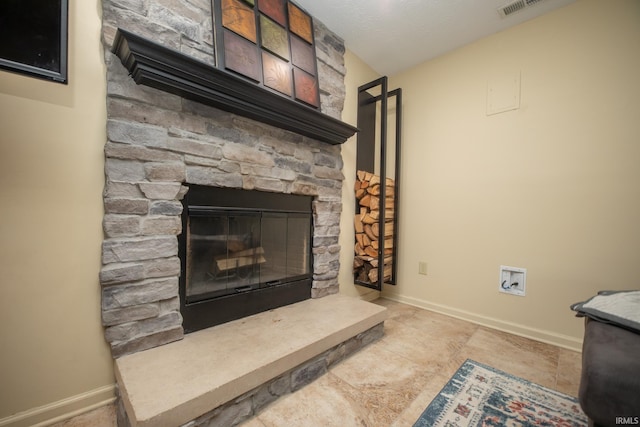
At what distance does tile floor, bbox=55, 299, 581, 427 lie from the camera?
1.08 metres

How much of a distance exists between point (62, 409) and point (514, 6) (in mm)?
3333

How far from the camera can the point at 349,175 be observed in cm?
230

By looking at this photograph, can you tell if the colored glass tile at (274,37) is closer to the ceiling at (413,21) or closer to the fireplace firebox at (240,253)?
the ceiling at (413,21)

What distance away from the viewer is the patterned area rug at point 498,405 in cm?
107

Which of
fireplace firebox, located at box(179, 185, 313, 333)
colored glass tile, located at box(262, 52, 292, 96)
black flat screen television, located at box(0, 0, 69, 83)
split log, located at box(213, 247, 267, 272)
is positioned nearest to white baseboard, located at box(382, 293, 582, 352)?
fireplace firebox, located at box(179, 185, 313, 333)

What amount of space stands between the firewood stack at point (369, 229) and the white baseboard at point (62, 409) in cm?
178

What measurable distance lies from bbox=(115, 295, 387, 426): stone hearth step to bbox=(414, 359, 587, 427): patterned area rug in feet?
1.74

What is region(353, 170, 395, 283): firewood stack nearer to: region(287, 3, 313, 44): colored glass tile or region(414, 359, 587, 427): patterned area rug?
region(414, 359, 587, 427): patterned area rug

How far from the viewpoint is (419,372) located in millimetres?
1399

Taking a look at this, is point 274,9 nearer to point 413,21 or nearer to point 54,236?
point 413,21

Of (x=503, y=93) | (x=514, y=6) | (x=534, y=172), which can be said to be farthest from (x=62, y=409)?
(x=514, y=6)

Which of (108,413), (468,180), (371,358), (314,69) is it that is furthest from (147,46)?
(468,180)

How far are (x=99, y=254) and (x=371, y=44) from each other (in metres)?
2.39

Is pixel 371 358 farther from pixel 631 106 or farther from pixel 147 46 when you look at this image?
pixel 631 106
